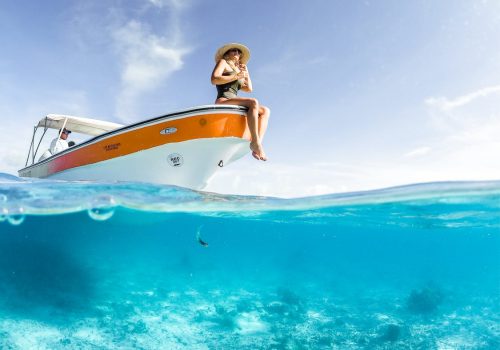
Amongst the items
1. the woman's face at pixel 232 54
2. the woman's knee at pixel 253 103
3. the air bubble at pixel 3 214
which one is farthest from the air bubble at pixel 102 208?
the woman's face at pixel 232 54

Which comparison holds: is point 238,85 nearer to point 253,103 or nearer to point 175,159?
point 253,103

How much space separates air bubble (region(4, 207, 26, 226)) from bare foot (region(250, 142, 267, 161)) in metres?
7.16

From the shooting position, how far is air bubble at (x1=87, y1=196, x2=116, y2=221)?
29.2 ft

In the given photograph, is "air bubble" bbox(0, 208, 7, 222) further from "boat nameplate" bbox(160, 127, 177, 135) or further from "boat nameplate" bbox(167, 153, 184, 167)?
"boat nameplate" bbox(160, 127, 177, 135)

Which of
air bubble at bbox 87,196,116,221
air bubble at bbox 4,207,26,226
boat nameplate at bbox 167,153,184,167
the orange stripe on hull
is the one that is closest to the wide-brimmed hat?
the orange stripe on hull

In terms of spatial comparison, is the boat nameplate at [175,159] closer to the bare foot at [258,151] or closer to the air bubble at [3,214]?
the bare foot at [258,151]

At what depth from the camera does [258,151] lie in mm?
7156

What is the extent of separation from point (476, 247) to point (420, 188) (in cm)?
1563

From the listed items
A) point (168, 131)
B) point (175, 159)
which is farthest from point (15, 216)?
point (168, 131)

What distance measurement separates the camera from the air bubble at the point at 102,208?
8891mm

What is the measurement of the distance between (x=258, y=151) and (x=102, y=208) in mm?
5598

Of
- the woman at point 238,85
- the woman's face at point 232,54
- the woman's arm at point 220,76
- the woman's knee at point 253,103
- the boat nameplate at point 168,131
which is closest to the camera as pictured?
the woman's arm at point 220,76

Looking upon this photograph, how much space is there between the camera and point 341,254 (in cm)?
2469

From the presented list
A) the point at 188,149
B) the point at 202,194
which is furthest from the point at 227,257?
the point at 188,149
